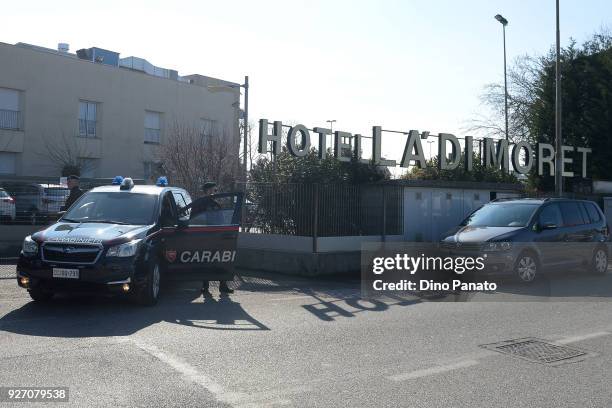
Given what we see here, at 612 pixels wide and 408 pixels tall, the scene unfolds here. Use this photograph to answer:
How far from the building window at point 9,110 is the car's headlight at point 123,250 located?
25.7m

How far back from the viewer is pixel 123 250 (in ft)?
27.5

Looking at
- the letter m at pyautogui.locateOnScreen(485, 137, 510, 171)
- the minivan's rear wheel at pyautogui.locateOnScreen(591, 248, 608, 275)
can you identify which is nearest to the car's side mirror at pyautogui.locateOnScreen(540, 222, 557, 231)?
the minivan's rear wheel at pyautogui.locateOnScreen(591, 248, 608, 275)

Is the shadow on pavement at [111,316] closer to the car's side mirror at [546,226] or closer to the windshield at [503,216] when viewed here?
the windshield at [503,216]

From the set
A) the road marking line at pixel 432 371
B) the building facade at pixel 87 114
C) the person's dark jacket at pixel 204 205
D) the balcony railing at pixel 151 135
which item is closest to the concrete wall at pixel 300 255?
the person's dark jacket at pixel 204 205

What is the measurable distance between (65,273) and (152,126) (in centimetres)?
3042

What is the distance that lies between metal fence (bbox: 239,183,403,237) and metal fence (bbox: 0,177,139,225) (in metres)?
4.44

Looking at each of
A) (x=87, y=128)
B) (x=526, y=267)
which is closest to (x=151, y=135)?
(x=87, y=128)

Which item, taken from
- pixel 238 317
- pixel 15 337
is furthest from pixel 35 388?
pixel 238 317

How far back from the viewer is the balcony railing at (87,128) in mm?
33812

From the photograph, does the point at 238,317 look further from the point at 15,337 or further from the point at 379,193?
the point at 379,193

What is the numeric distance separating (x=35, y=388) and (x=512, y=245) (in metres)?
9.12

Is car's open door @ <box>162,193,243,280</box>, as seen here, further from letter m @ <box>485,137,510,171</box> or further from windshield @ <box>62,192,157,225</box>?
letter m @ <box>485,137,510,171</box>

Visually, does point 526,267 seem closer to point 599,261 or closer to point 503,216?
point 503,216

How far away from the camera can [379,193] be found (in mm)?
15492
